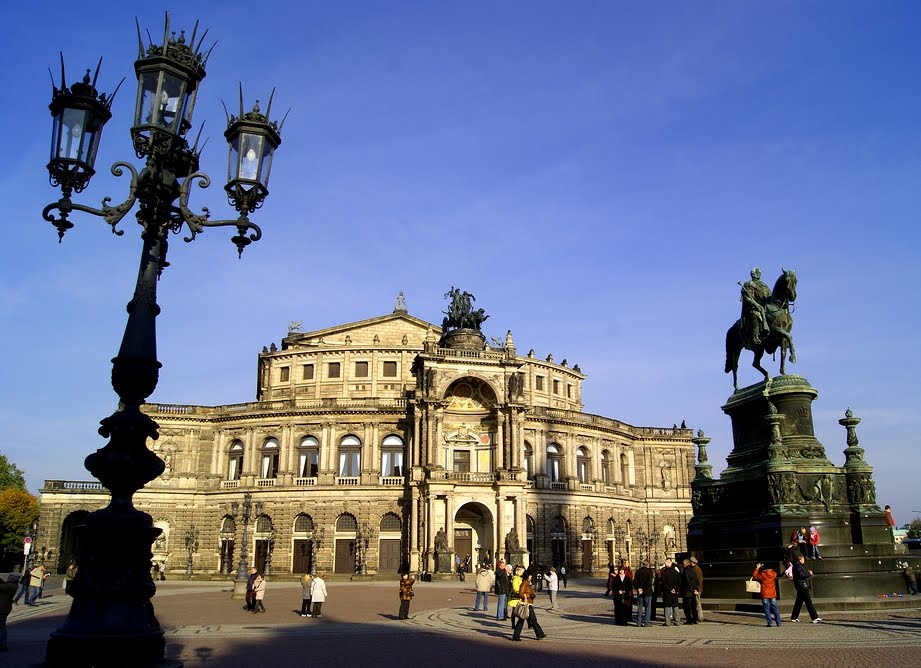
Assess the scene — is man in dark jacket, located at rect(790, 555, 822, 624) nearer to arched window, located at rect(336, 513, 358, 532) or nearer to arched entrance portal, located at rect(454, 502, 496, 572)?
arched entrance portal, located at rect(454, 502, 496, 572)

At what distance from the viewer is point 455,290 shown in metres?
65.1

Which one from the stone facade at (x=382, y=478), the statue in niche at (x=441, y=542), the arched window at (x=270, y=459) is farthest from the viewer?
the arched window at (x=270, y=459)

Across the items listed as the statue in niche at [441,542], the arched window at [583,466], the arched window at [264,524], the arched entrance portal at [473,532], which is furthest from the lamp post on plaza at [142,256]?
the arched window at [583,466]

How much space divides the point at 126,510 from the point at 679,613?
1684 cm

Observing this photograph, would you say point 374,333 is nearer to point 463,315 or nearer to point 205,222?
point 463,315

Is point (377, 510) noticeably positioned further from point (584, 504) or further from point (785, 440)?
point (785, 440)

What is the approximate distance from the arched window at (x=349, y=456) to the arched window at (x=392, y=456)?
196 cm

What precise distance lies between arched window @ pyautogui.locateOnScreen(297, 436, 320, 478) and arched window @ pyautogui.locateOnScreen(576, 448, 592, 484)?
70.4 feet

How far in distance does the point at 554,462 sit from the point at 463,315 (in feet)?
47.3

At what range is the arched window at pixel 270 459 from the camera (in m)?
59.3

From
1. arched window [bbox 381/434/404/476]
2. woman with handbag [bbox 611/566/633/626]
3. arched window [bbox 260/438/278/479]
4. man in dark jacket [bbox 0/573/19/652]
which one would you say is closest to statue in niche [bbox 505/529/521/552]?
arched window [bbox 381/434/404/476]

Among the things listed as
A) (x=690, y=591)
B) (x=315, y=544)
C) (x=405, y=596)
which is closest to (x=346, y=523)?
(x=315, y=544)

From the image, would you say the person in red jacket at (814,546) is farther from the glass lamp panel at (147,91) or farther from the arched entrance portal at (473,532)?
the arched entrance portal at (473,532)

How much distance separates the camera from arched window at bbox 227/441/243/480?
60344mm
